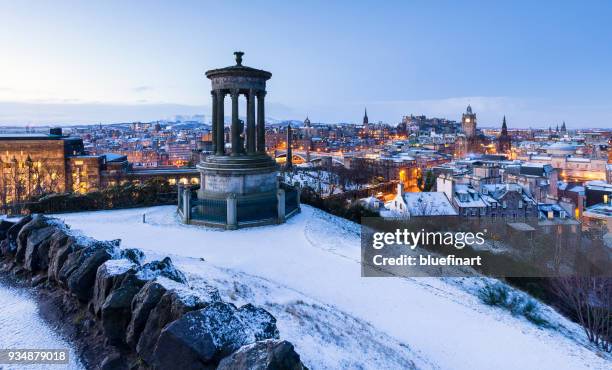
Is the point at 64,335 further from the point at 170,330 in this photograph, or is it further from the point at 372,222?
the point at 372,222

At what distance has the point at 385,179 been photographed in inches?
3366

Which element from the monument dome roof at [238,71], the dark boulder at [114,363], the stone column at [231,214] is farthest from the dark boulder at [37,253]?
the monument dome roof at [238,71]

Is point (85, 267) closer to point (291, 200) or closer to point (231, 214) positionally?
point (231, 214)

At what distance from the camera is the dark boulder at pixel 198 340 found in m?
5.88

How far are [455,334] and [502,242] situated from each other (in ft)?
97.5

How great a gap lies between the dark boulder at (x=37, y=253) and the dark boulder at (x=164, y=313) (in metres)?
5.91

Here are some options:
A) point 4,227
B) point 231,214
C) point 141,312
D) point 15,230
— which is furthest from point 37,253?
point 231,214


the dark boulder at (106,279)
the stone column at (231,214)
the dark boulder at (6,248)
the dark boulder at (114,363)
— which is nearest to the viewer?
the dark boulder at (114,363)

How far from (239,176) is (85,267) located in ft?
39.4

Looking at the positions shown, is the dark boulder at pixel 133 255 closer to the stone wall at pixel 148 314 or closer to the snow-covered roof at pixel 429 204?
the stone wall at pixel 148 314

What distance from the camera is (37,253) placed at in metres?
11.1

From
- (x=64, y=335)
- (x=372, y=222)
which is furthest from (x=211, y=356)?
(x=372, y=222)

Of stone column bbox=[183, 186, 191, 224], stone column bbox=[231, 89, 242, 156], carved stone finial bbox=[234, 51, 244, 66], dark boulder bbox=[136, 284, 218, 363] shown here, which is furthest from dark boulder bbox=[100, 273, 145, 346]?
carved stone finial bbox=[234, 51, 244, 66]

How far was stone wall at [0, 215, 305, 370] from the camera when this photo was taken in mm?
5863
